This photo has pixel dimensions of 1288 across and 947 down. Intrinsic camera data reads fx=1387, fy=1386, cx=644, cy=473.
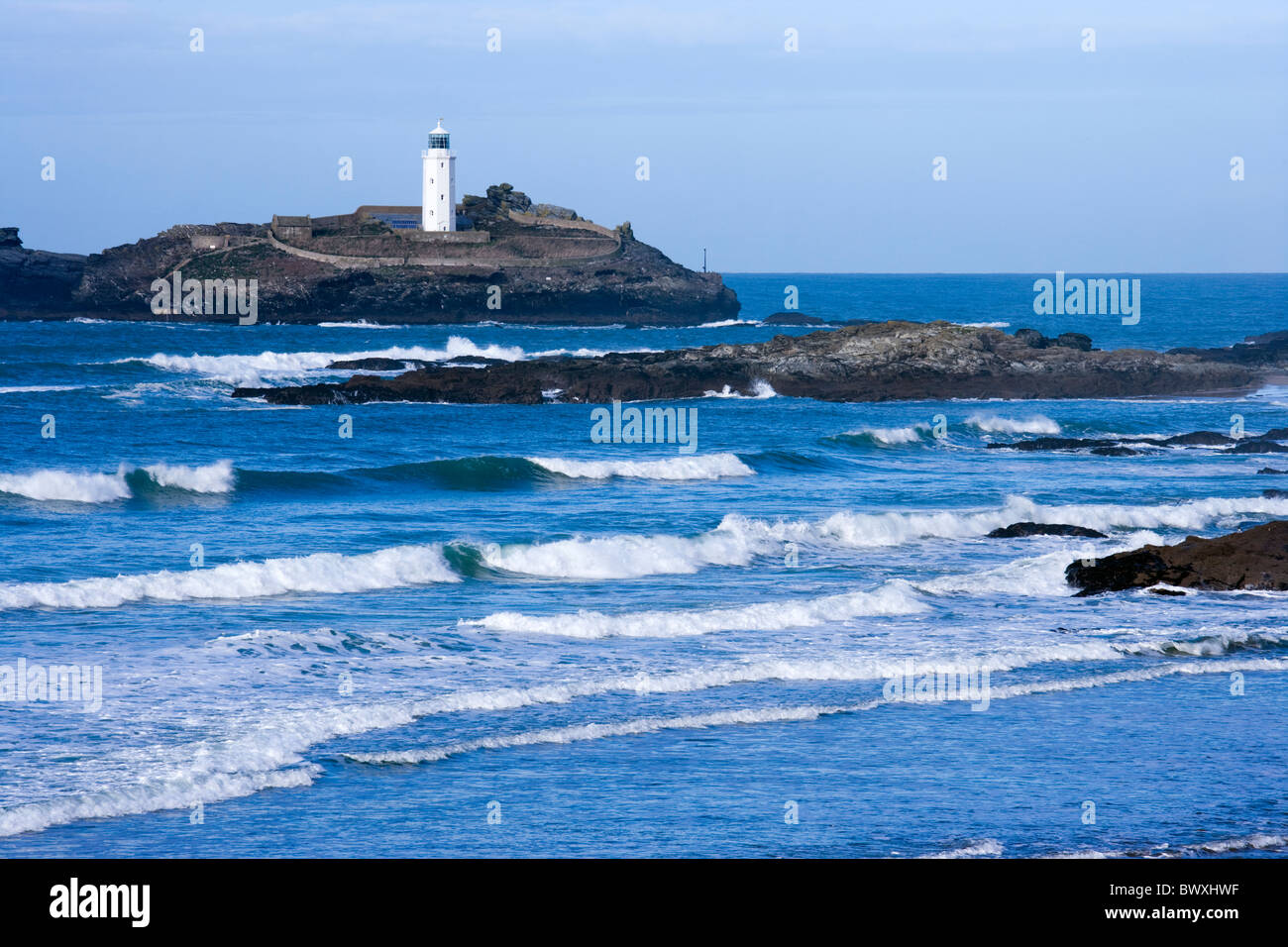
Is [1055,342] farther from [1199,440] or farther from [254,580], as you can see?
[254,580]

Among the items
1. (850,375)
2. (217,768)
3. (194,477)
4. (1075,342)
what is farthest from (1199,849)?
(1075,342)

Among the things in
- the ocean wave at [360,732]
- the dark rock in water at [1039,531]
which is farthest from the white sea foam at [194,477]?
the ocean wave at [360,732]

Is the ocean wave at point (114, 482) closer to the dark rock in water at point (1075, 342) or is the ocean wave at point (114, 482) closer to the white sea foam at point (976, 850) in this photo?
the white sea foam at point (976, 850)

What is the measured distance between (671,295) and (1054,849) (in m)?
110

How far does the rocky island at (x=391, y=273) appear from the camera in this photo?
111 meters

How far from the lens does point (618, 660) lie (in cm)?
1338

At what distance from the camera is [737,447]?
36031mm

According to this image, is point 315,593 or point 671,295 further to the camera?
point 671,295

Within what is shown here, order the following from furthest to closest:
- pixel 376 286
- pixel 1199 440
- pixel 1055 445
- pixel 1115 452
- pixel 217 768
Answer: pixel 376 286 → pixel 1199 440 → pixel 1055 445 → pixel 1115 452 → pixel 217 768

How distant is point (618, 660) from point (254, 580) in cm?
589

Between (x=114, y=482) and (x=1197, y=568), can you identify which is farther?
(x=114, y=482)

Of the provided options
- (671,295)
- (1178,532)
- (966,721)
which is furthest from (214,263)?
(966,721)
